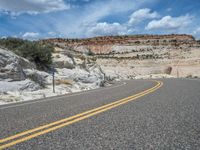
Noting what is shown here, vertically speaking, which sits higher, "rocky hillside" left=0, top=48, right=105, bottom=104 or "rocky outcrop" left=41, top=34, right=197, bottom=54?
"rocky outcrop" left=41, top=34, right=197, bottom=54

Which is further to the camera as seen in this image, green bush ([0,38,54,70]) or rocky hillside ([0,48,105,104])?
green bush ([0,38,54,70])

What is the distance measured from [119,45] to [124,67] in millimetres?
51102

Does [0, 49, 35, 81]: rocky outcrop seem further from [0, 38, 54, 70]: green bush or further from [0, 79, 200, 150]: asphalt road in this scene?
[0, 79, 200, 150]: asphalt road

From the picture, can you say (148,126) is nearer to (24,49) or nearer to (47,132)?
(47,132)

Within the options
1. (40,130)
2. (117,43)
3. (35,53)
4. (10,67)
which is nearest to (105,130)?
(40,130)

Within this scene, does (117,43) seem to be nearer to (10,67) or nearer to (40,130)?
(10,67)

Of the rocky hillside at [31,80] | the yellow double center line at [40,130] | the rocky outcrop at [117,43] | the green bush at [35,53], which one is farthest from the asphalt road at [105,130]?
the rocky outcrop at [117,43]

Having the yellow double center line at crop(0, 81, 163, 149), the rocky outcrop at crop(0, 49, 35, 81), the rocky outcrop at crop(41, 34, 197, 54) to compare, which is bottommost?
the yellow double center line at crop(0, 81, 163, 149)

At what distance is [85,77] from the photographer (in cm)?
2355

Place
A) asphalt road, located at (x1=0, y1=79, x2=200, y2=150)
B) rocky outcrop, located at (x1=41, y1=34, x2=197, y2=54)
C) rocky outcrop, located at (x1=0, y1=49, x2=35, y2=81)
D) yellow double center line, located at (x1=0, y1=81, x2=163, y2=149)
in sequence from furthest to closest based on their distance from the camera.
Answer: rocky outcrop, located at (x1=41, y1=34, x2=197, y2=54) < rocky outcrop, located at (x1=0, y1=49, x2=35, y2=81) < yellow double center line, located at (x1=0, y1=81, x2=163, y2=149) < asphalt road, located at (x1=0, y1=79, x2=200, y2=150)

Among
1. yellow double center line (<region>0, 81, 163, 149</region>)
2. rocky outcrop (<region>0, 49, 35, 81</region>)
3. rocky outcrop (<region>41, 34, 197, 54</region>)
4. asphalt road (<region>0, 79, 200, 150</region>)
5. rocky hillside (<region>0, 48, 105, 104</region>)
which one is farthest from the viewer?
rocky outcrop (<region>41, 34, 197, 54</region>)

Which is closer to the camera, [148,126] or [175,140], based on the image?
[175,140]

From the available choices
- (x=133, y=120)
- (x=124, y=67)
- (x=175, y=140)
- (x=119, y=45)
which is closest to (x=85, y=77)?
(x=133, y=120)

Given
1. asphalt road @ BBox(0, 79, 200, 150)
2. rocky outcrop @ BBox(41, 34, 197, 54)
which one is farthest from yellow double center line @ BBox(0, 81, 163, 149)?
rocky outcrop @ BBox(41, 34, 197, 54)
